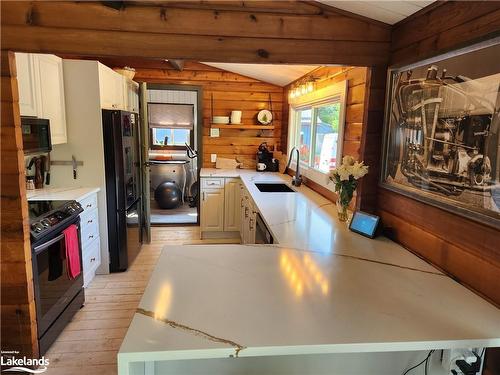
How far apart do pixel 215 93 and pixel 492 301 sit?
437cm

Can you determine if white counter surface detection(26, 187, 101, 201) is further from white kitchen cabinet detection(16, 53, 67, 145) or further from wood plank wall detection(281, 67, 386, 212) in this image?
wood plank wall detection(281, 67, 386, 212)

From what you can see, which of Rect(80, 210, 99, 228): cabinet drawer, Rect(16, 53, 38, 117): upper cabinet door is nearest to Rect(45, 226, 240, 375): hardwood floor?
Rect(80, 210, 99, 228): cabinet drawer

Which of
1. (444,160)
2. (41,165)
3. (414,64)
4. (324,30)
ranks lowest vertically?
(41,165)

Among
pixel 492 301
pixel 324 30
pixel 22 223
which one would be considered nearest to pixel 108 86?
pixel 22 223

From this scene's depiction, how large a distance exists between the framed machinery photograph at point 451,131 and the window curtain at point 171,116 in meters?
4.50

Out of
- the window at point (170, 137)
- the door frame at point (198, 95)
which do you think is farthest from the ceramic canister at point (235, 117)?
the window at point (170, 137)

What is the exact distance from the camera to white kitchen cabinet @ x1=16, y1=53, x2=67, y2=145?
7.88ft

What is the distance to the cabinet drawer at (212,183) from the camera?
4531 millimetres

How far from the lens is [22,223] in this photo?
76.8 inches

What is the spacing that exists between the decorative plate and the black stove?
299 cm

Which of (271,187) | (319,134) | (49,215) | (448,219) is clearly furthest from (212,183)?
(448,219)

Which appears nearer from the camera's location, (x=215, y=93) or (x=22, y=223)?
(x=22, y=223)

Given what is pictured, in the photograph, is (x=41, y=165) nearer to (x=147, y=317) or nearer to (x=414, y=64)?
(x=147, y=317)

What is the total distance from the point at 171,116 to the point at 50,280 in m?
4.15
